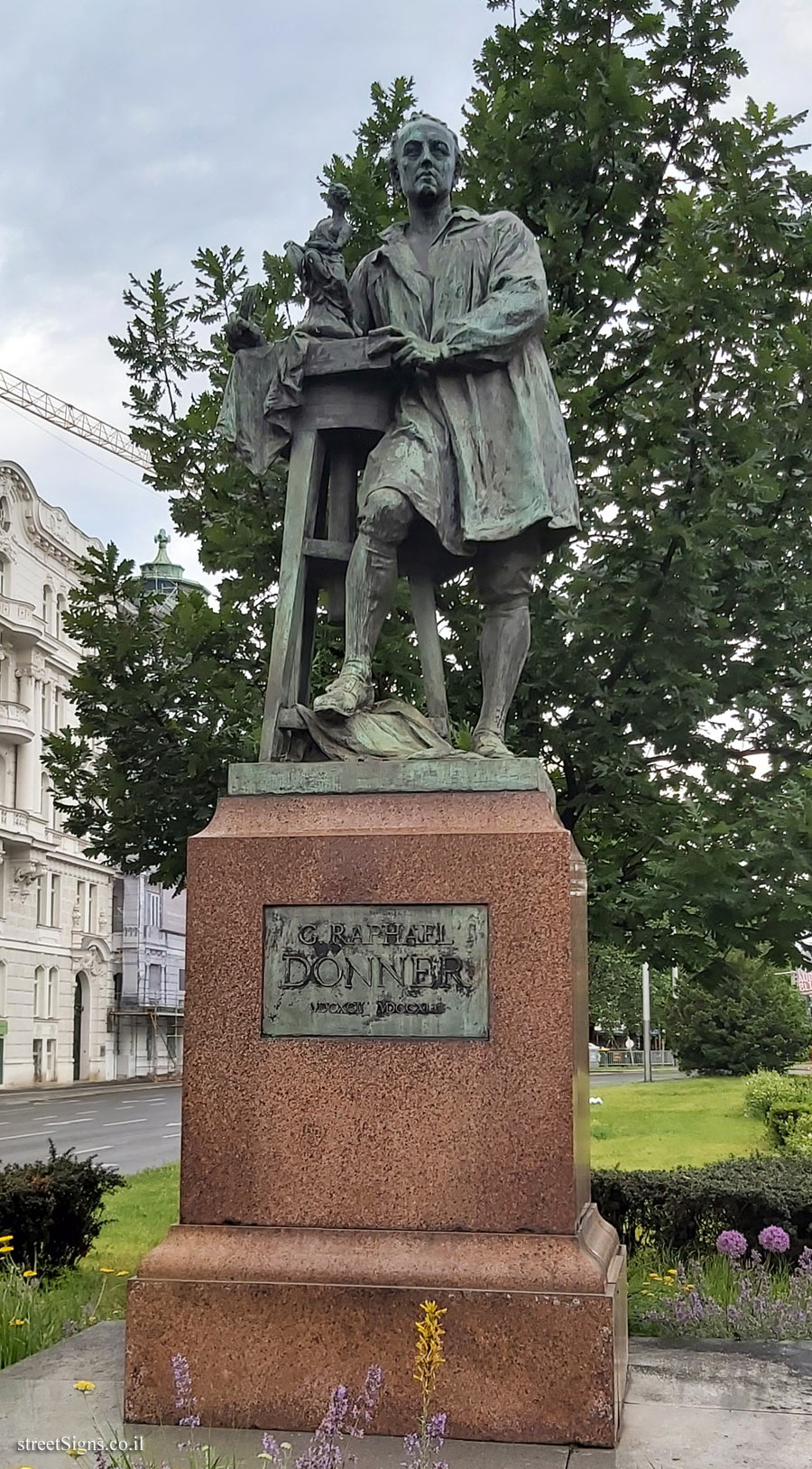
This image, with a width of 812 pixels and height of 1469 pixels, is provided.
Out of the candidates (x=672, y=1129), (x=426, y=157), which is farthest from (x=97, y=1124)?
(x=426, y=157)

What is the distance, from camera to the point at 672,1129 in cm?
1786

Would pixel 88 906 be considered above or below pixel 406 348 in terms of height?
below

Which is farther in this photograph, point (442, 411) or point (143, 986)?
point (143, 986)

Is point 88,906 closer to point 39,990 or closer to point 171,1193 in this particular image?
point 39,990

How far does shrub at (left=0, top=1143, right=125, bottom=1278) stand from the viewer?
796 centimetres

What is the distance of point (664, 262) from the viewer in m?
8.34

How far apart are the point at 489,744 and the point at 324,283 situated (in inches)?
79.1

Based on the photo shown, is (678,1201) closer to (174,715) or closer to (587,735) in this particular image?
(587,735)

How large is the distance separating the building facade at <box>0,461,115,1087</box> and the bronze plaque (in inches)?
1264

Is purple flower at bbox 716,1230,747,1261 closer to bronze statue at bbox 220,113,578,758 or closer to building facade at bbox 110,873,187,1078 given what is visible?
bronze statue at bbox 220,113,578,758

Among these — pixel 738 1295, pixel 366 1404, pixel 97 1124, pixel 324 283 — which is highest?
pixel 324 283

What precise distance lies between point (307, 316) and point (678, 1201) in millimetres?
5043

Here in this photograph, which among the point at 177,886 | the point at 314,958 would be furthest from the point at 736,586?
the point at 314,958

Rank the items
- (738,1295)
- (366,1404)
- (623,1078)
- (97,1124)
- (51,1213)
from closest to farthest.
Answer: (366,1404)
(738,1295)
(51,1213)
(97,1124)
(623,1078)
